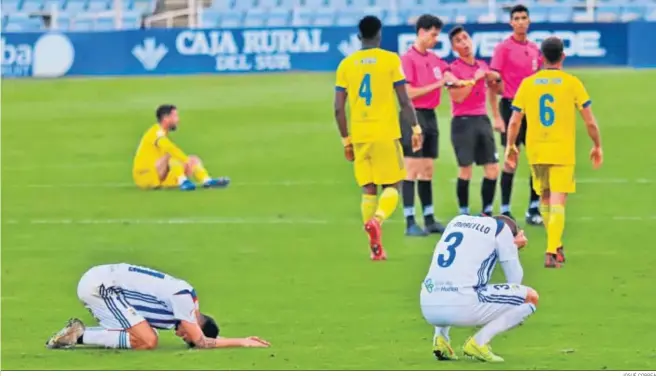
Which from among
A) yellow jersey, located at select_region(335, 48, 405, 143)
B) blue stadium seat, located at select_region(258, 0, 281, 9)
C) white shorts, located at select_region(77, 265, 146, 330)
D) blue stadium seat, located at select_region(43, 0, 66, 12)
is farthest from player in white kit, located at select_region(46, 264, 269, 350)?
blue stadium seat, located at select_region(43, 0, 66, 12)

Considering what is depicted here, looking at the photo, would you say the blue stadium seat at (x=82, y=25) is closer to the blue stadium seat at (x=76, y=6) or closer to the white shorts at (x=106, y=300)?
the blue stadium seat at (x=76, y=6)

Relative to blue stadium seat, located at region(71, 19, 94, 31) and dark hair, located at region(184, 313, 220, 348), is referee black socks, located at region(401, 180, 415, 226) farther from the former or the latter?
blue stadium seat, located at region(71, 19, 94, 31)

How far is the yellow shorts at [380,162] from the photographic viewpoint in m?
15.4

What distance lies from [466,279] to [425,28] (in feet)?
20.8

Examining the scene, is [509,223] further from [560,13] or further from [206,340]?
[560,13]

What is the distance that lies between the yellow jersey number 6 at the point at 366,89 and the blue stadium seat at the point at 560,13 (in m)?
26.1

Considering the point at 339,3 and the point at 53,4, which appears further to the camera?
the point at 53,4

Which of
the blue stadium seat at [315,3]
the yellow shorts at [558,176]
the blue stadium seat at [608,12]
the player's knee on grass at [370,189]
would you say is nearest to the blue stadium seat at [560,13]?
the blue stadium seat at [608,12]

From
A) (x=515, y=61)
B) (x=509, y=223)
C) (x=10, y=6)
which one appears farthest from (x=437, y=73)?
(x=10, y=6)

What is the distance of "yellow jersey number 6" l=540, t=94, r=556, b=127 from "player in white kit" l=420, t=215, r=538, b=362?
4.05m

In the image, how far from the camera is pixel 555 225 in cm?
1441

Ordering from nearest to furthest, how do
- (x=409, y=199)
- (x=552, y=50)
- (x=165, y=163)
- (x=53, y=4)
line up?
(x=552, y=50)
(x=409, y=199)
(x=165, y=163)
(x=53, y=4)

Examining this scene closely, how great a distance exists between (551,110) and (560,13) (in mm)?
27121

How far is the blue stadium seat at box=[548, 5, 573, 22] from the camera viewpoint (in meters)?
40.8
